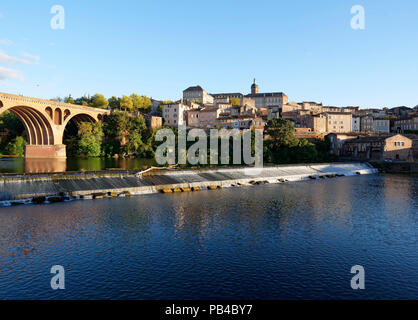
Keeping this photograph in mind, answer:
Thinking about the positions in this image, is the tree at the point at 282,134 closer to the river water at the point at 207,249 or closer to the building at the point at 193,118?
the building at the point at 193,118

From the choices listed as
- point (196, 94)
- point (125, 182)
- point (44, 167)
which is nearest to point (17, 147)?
point (44, 167)

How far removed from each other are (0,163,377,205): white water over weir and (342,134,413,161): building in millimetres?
34005

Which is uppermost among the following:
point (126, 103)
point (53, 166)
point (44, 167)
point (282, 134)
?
point (126, 103)

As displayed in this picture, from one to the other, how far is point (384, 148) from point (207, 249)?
273 feet

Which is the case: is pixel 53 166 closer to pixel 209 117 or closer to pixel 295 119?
pixel 209 117

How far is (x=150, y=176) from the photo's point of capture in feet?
157

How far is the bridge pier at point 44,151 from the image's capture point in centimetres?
9250

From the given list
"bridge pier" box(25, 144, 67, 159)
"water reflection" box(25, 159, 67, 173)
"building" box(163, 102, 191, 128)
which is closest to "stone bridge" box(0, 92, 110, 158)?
"bridge pier" box(25, 144, 67, 159)

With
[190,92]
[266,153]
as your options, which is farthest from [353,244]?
[190,92]

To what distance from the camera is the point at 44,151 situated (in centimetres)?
9356

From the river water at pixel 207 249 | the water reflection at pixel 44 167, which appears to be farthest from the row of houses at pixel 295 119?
the river water at pixel 207 249

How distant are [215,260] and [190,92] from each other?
160940mm
